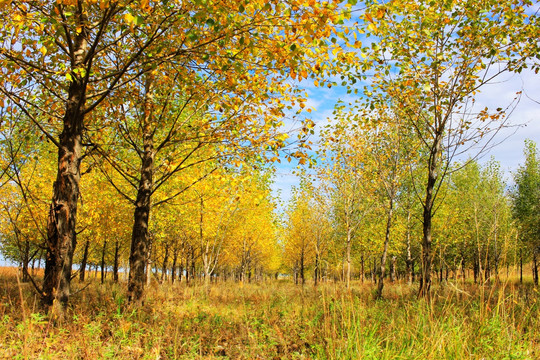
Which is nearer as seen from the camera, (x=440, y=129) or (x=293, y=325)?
(x=293, y=325)

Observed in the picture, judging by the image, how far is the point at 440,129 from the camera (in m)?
7.00

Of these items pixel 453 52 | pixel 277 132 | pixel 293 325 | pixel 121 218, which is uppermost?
pixel 453 52

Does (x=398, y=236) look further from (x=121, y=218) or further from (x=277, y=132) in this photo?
(x=277, y=132)

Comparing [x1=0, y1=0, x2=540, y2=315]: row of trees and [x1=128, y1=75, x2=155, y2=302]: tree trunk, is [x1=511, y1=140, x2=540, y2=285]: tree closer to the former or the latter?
[x1=0, y1=0, x2=540, y2=315]: row of trees

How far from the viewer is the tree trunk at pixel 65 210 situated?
4598 millimetres

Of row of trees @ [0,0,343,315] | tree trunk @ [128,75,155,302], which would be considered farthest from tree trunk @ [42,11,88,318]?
tree trunk @ [128,75,155,302]

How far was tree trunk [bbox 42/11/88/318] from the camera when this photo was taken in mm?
4598

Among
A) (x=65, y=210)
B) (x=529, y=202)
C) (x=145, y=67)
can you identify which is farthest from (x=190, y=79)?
(x=529, y=202)

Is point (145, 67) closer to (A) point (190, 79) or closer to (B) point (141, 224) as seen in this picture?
(A) point (190, 79)

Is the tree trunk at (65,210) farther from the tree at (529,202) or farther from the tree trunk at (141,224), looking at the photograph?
the tree at (529,202)

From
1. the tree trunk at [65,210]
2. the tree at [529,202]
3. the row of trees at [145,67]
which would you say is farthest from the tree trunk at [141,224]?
the tree at [529,202]

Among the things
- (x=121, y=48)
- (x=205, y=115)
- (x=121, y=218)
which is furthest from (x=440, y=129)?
(x=121, y=218)

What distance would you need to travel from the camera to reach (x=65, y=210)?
4699 mm

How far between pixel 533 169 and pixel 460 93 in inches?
1024
